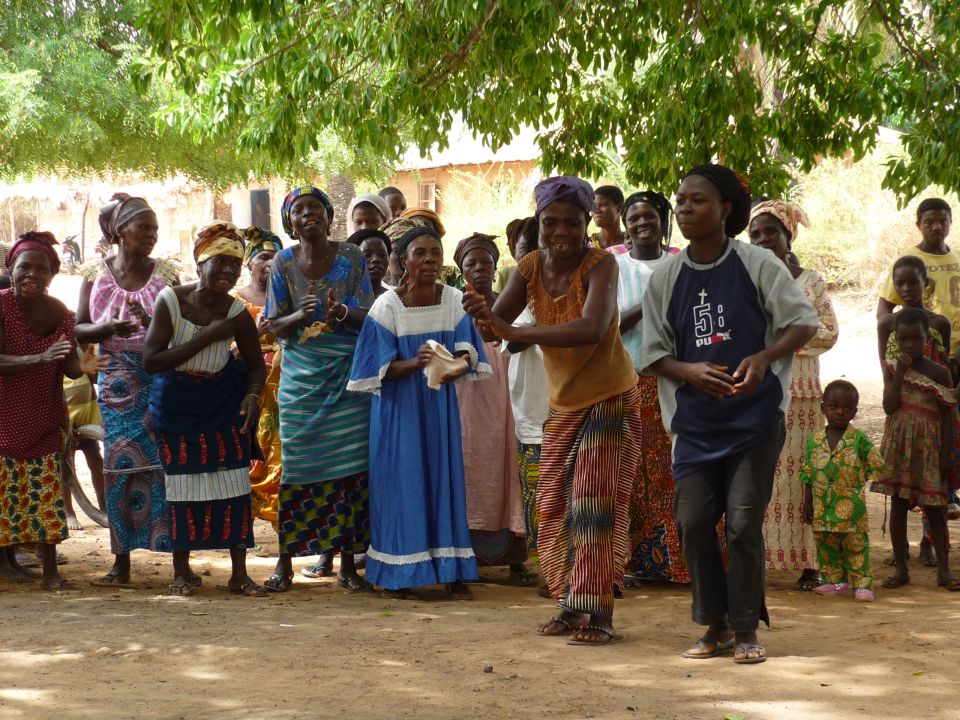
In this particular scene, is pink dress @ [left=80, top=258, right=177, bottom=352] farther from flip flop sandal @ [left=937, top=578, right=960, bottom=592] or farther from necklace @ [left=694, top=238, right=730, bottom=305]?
flip flop sandal @ [left=937, top=578, right=960, bottom=592]

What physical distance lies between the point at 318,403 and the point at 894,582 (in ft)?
11.2

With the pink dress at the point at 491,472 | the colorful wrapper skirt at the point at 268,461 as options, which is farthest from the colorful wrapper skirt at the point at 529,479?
the colorful wrapper skirt at the point at 268,461

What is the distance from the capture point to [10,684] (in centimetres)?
459

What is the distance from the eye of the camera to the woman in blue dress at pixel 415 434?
21.3ft

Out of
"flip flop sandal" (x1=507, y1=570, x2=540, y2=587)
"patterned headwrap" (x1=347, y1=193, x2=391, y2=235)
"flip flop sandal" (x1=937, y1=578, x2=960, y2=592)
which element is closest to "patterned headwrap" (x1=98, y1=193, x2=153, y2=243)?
"patterned headwrap" (x1=347, y1=193, x2=391, y2=235)

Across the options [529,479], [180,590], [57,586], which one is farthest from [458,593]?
[57,586]

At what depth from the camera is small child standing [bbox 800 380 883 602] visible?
660 centimetres

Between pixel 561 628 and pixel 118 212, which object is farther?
pixel 118 212

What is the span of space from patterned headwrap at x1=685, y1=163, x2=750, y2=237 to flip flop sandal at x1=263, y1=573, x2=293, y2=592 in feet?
10.7

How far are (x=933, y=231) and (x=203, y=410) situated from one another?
490cm

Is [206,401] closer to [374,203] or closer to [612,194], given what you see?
[374,203]

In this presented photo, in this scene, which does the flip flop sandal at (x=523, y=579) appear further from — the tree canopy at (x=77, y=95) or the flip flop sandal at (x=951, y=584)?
the tree canopy at (x=77, y=95)

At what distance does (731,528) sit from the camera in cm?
484

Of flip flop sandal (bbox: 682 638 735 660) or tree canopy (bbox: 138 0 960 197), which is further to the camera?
tree canopy (bbox: 138 0 960 197)
